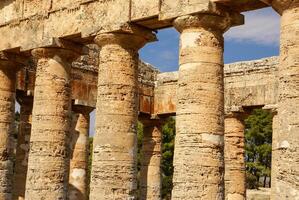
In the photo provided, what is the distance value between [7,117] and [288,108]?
14595 millimetres

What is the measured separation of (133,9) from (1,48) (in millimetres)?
7904

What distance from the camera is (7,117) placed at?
26578 millimetres

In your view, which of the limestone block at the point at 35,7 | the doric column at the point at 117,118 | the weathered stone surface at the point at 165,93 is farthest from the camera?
the weathered stone surface at the point at 165,93

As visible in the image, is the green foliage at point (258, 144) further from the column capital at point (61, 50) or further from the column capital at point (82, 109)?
the column capital at point (61, 50)

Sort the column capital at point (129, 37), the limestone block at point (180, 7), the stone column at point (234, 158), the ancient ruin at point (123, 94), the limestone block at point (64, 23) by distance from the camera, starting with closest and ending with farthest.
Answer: the ancient ruin at point (123, 94)
the limestone block at point (180, 7)
the column capital at point (129, 37)
the limestone block at point (64, 23)
the stone column at point (234, 158)

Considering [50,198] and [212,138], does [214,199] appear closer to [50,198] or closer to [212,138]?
[212,138]

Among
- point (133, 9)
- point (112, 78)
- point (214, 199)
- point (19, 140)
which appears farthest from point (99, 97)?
point (19, 140)

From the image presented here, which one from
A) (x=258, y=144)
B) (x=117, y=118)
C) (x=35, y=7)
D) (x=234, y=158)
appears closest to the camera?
(x=117, y=118)

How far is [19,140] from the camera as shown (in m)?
32.0

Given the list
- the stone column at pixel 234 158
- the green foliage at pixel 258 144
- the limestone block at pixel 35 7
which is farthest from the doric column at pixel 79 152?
the green foliage at pixel 258 144

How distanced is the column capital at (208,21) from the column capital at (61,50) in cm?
603

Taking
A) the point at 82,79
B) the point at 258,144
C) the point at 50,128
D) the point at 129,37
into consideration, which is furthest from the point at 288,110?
the point at 258,144

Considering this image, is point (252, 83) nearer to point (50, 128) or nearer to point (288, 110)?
point (50, 128)

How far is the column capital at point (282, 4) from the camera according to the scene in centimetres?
1695
